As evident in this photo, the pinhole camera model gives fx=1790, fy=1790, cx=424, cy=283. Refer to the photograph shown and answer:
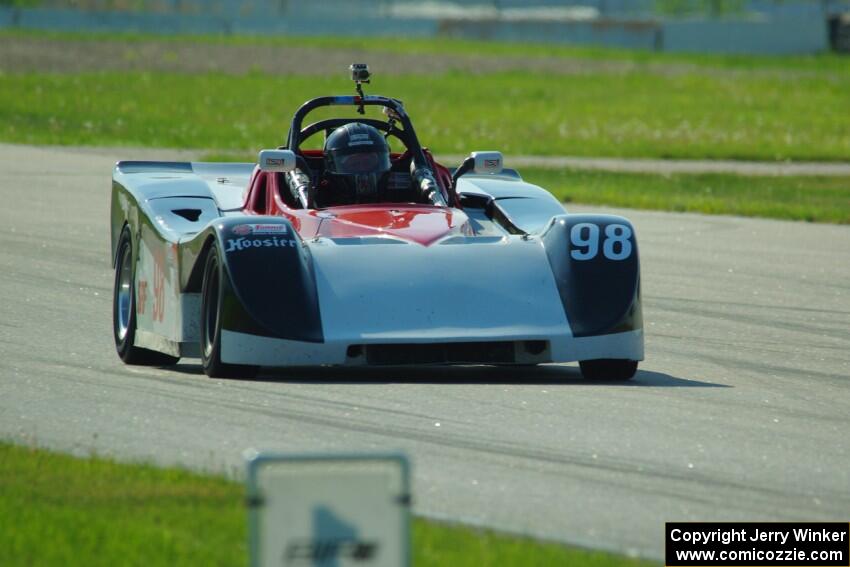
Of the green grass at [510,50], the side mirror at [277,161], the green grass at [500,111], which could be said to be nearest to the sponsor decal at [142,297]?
the side mirror at [277,161]

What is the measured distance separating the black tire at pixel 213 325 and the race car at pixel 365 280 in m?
0.01

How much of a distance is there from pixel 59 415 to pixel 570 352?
8.33 feet

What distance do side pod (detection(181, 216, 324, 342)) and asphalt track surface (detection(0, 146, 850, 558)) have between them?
291mm

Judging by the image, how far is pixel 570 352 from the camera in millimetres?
8836

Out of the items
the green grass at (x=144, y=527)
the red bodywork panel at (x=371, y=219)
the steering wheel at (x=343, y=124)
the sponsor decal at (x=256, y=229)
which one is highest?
the steering wheel at (x=343, y=124)

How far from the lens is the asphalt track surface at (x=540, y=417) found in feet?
20.7

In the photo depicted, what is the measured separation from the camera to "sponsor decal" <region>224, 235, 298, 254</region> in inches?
344

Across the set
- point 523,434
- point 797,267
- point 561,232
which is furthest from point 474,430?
point 797,267

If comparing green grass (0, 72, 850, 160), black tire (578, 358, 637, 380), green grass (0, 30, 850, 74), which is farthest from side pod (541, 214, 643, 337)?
green grass (0, 30, 850, 74)

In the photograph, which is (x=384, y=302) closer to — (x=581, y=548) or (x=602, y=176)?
(x=581, y=548)

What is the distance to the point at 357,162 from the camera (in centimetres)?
1049

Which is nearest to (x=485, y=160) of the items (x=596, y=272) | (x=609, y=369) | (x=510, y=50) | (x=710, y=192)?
(x=596, y=272)

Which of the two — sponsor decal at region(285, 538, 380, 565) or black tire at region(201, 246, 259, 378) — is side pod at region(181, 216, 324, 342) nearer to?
black tire at region(201, 246, 259, 378)

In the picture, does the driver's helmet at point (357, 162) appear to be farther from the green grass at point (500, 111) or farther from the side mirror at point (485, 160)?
the green grass at point (500, 111)
